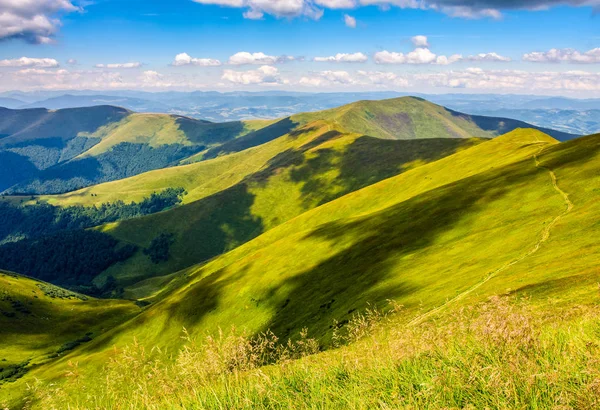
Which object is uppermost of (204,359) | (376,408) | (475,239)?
(376,408)

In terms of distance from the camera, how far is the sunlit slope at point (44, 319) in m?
127

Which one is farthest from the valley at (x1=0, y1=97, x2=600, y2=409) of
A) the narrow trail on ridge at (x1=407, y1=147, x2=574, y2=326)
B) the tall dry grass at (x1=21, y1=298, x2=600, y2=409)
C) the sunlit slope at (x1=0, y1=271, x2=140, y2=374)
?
the sunlit slope at (x1=0, y1=271, x2=140, y2=374)

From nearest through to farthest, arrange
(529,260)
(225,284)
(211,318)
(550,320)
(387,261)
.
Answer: (550,320) → (529,260) → (387,261) → (211,318) → (225,284)

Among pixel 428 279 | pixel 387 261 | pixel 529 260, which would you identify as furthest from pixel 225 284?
pixel 529 260

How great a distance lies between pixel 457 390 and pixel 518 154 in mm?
107346

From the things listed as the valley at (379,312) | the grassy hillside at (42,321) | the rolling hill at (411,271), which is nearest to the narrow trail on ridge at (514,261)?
the rolling hill at (411,271)

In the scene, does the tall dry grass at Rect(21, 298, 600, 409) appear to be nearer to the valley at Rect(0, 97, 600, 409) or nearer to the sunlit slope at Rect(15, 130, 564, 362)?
the valley at Rect(0, 97, 600, 409)

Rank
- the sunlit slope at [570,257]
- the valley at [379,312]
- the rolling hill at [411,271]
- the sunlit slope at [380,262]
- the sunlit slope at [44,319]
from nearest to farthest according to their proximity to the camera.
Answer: the valley at [379,312] → the rolling hill at [411,271] → the sunlit slope at [570,257] → the sunlit slope at [380,262] → the sunlit slope at [44,319]

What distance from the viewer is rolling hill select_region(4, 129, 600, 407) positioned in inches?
478

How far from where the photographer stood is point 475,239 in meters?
48.4

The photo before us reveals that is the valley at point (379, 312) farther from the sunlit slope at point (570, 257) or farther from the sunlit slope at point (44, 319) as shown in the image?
the sunlit slope at point (44, 319)

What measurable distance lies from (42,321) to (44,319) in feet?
7.27

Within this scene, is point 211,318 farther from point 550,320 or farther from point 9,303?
point 9,303

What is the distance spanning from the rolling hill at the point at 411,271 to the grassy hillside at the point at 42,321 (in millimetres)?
24346
